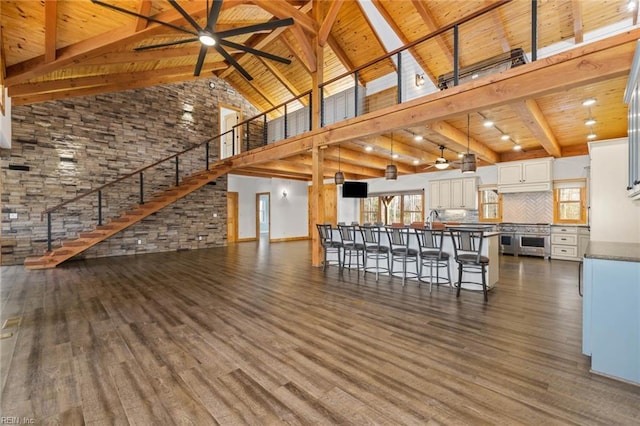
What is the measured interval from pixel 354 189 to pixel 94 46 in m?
8.51

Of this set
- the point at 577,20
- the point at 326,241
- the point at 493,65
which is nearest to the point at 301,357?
the point at 326,241

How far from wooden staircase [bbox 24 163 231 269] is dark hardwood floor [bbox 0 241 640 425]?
2225 millimetres

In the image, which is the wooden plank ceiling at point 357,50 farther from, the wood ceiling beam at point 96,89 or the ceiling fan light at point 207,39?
the ceiling fan light at point 207,39

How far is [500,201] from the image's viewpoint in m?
8.72

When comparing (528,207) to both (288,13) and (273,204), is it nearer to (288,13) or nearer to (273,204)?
(288,13)

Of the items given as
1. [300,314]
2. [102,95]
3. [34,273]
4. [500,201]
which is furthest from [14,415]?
[500,201]

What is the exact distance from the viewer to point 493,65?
5.04 m

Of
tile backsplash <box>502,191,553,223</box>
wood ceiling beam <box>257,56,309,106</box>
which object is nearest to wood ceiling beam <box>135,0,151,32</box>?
wood ceiling beam <box>257,56,309,106</box>

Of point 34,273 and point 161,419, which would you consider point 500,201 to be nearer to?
point 161,419

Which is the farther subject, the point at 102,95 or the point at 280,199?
the point at 280,199

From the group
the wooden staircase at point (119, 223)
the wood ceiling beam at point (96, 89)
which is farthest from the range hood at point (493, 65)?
the wood ceiling beam at point (96, 89)

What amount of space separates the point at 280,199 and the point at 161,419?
10.6 meters

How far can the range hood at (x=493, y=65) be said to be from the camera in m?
4.45

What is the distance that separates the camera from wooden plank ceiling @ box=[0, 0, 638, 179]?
15.0ft
